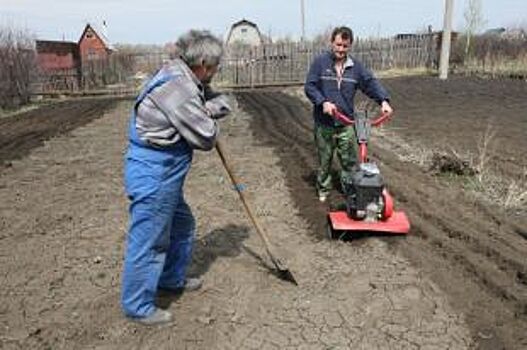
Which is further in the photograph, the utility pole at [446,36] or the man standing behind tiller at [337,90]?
the utility pole at [446,36]

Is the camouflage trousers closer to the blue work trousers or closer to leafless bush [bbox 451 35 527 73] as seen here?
the blue work trousers

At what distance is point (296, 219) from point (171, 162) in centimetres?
278

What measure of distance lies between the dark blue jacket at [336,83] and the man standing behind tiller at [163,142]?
101 inches

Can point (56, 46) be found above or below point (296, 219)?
above

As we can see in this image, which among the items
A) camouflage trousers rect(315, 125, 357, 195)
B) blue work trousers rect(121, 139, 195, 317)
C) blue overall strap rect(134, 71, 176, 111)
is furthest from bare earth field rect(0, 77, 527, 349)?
blue overall strap rect(134, 71, 176, 111)

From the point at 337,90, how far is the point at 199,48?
2.86m

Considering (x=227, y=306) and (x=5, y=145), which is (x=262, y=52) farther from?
(x=227, y=306)

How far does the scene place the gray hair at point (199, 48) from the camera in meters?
3.68

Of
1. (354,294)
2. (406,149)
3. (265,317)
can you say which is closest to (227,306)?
(265,317)

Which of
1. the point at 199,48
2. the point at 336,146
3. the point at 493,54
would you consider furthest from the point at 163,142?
the point at 493,54

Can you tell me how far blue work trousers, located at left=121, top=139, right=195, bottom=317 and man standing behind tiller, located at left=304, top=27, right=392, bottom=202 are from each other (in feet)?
8.54

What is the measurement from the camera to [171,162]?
3.76 m

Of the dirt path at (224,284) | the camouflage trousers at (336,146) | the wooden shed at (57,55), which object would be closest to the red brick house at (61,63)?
the wooden shed at (57,55)

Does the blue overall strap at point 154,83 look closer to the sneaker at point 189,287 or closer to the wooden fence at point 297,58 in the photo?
the sneaker at point 189,287
